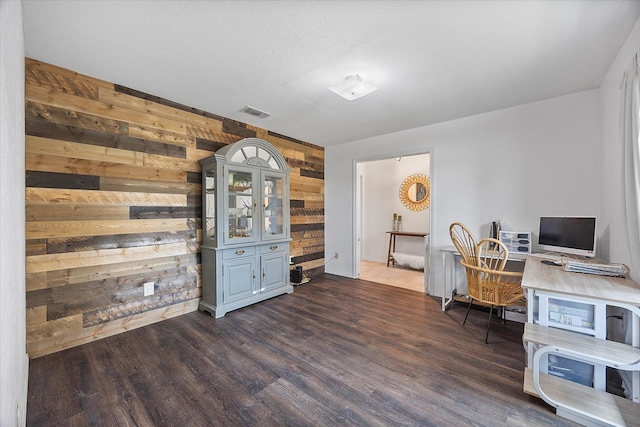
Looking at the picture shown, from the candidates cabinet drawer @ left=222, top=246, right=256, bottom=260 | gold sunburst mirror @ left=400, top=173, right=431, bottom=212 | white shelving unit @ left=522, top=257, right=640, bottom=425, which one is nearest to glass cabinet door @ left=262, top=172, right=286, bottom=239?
cabinet drawer @ left=222, top=246, right=256, bottom=260

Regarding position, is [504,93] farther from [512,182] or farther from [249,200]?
[249,200]

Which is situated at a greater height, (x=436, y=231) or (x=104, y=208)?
(x=104, y=208)

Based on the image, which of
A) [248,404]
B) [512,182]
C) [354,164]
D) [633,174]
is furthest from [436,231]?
[248,404]

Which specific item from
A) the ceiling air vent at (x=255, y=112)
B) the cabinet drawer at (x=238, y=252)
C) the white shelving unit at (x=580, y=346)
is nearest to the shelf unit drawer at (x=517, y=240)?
the white shelving unit at (x=580, y=346)

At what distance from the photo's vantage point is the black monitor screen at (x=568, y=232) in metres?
2.26

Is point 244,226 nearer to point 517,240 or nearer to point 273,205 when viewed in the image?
point 273,205

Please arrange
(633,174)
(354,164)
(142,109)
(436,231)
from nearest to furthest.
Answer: (633,174)
(142,109)
(436,231)
(354,164)

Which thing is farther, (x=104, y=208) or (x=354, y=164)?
(x=354, y=164)

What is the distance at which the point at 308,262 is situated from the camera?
4.52m

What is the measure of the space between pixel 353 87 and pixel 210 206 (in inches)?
77.8

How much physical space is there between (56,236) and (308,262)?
317 centimetres

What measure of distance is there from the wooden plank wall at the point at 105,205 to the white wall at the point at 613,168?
3724mm

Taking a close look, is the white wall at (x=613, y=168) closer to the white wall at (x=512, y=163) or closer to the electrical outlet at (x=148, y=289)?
the white wall at (x=512, y=163)

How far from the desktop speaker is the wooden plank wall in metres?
1.48
